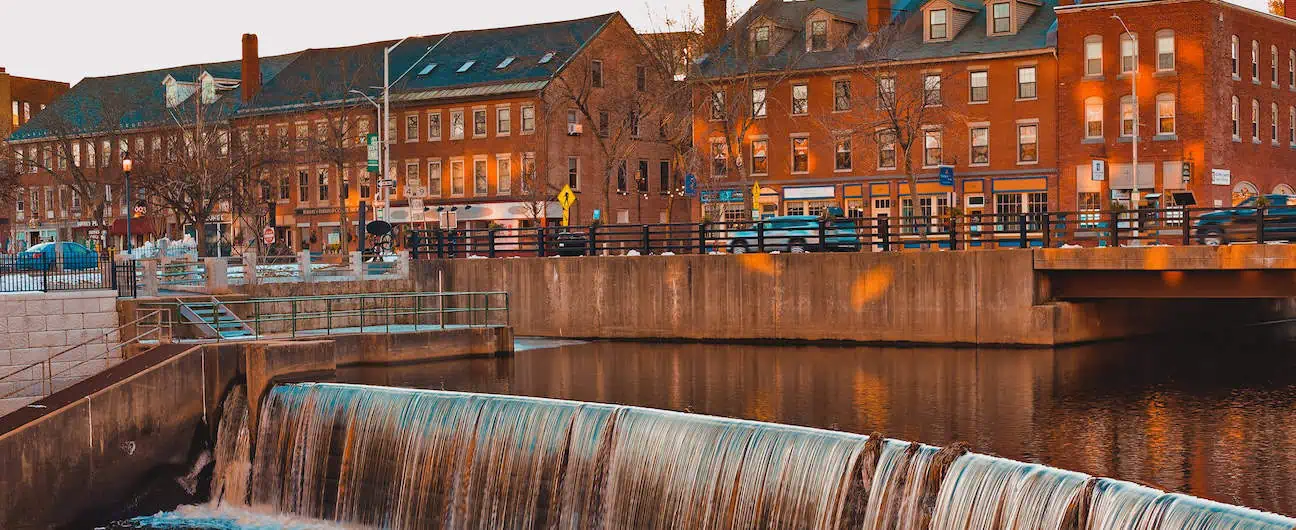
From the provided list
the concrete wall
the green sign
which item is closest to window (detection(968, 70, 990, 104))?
the green sign

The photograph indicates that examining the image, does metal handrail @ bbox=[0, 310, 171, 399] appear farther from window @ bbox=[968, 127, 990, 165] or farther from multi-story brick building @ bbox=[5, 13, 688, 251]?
window @ bbox=[968, 127, 990, 165]

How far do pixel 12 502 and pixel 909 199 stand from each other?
47006 millimetres

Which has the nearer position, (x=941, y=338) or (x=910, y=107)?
(x=941, y=338)

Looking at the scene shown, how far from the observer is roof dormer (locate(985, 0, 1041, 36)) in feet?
203

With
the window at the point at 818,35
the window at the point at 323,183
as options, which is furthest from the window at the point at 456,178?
the window at the point at 818,35

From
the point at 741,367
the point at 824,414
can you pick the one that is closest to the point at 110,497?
the point at 824,414

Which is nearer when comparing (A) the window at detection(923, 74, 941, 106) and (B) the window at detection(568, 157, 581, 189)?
(A) the window at detection(923, 74, 941, 106)

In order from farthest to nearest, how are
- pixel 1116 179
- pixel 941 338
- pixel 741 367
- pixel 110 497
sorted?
pixel 1116 179, pixel 941 338, pixel 741 367, pixel 110 497

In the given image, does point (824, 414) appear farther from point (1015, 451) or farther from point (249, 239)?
point (249, 239)

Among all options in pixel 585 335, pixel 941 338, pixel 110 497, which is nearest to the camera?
pixel 110 497

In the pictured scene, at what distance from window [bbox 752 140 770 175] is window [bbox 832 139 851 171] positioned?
3.42 meters

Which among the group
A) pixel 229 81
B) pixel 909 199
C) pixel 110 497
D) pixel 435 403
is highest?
pixel 229 81

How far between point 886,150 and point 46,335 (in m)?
42.1

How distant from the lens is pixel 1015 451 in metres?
21.2
